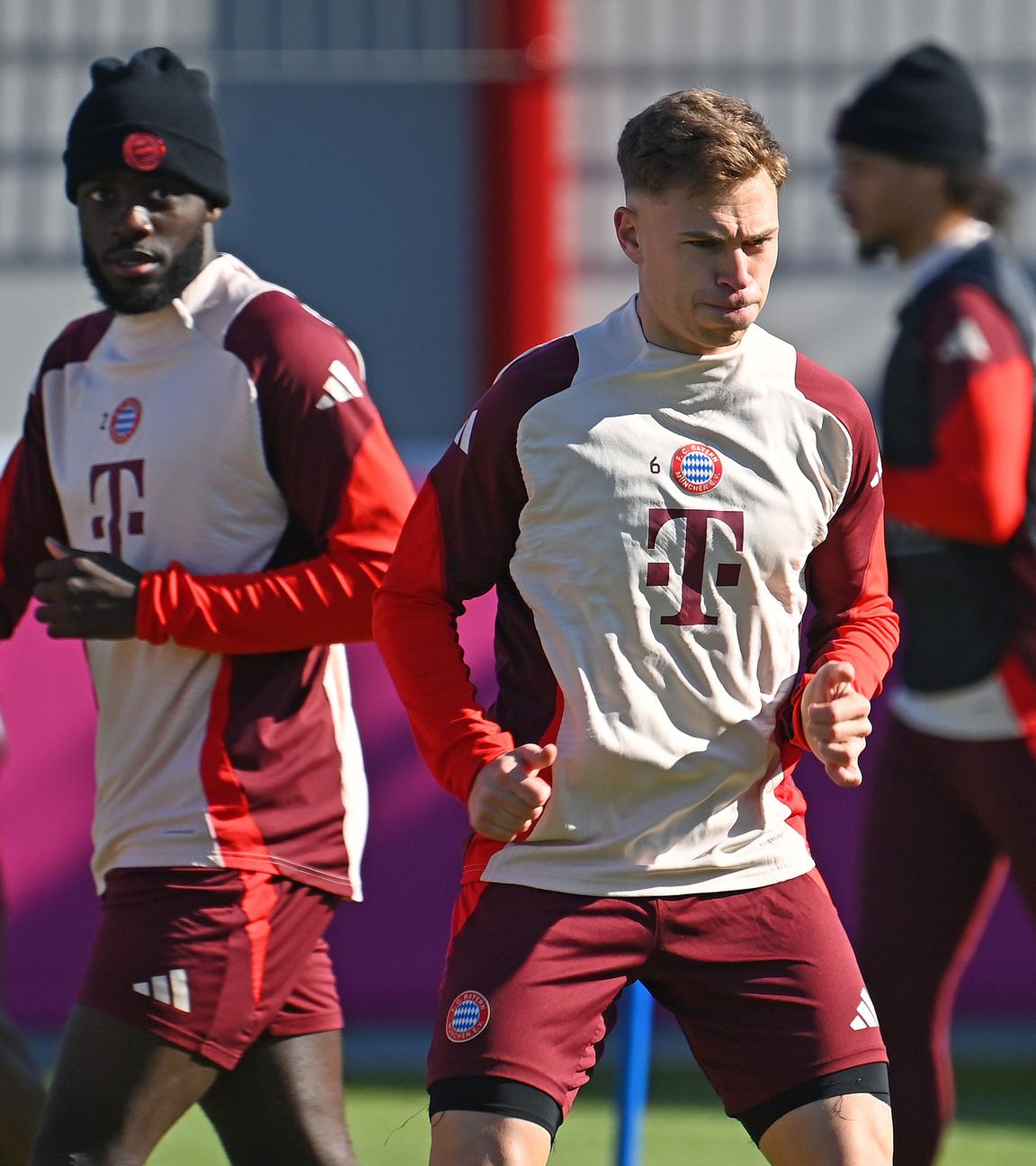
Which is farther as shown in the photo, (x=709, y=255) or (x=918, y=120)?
(x=918, y=120)

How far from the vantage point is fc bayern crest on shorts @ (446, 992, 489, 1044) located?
266 cm

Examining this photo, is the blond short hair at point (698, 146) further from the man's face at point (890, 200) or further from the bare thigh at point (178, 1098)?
the man's face at point (890, 200)

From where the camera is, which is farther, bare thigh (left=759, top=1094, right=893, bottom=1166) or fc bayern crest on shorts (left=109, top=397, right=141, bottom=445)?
fc bayern crest on shorts (left=109, top=397, right=141, bottom=445)

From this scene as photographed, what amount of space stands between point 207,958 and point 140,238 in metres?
1.16

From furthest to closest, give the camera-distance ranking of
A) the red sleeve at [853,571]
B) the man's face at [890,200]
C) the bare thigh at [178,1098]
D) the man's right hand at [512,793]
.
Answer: the man's face at [890,200] → the bare thigh at [178,1098] → the red sleeve at [853,571] → the man's right hand at [512,793]

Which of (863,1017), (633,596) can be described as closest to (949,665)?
(863,1017)

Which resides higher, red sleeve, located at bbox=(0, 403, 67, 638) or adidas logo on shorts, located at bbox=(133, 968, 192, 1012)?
red sleeve, located at bbox=(0, 403, 67, 638)

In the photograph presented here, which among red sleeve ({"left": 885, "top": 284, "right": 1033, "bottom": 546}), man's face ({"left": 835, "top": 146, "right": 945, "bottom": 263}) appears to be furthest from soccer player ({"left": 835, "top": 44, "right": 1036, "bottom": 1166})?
man's face ({"left": 835, "top": 146, "right": 945, "bottom": 263})

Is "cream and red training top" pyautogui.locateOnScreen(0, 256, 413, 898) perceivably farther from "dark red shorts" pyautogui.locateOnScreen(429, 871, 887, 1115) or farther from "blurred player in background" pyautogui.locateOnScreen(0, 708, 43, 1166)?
"blurred player in background" pyautogui.locateOnScreen(0, 708, 43, 1166)

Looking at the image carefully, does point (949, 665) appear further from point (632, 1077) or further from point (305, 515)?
point (305, 515)

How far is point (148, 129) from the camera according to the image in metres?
3.29

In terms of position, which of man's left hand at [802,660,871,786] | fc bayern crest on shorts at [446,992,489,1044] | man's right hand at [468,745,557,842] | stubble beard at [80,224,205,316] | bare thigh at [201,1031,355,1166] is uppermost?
stubble beard at [80,224,205,316]

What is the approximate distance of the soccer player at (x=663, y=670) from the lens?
2.69 meters

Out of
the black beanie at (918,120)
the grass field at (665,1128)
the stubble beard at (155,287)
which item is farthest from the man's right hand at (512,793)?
the grass field at (665,1128)
